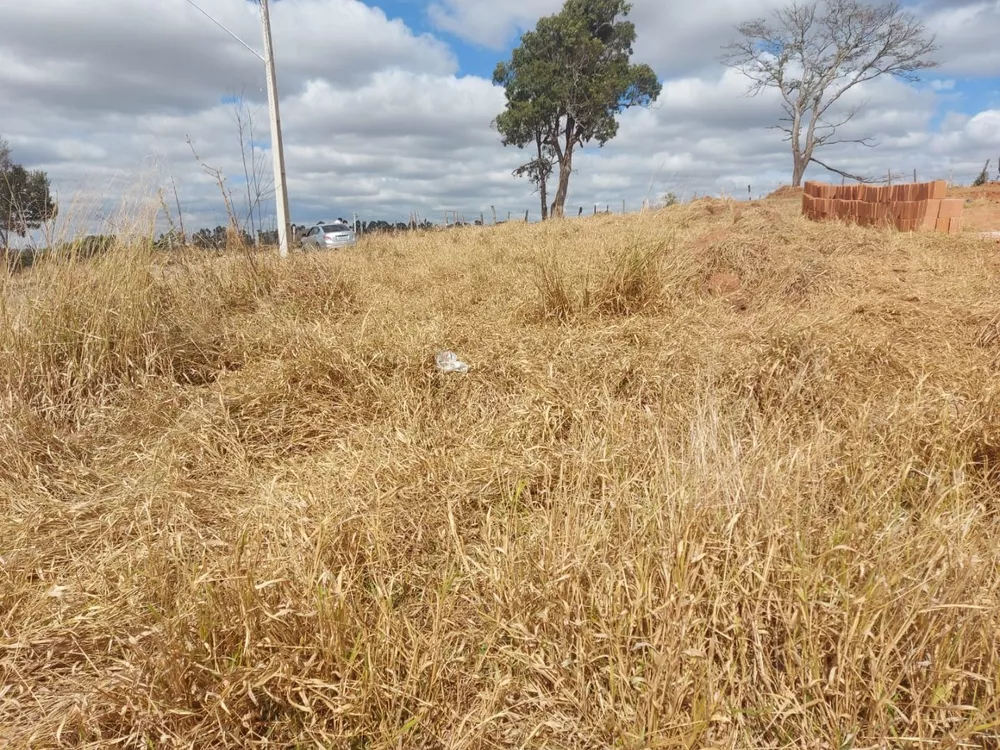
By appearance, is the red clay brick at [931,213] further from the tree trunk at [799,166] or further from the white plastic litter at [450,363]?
the tree trunk at [799,166]

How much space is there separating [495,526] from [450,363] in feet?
4.72

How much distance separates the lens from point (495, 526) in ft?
5.89

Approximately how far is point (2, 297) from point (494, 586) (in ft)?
10.6

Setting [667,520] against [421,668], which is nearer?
[421,668]

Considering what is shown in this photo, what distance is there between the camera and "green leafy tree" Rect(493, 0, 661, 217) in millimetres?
21422

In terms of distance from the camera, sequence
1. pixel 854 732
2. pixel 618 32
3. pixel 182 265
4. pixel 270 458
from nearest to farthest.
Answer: pixel 854 732 → pixel 270 458 → pixel 182 265 → pixel 618 32

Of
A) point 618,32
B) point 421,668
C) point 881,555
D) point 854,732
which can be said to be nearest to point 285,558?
point 421,668

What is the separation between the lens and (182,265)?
398 cm

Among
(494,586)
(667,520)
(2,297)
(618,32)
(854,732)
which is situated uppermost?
(618,32)

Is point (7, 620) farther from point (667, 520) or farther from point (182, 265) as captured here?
point (182, 265)

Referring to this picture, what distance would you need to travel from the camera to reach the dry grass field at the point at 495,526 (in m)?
1.17

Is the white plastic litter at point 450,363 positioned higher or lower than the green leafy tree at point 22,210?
lower

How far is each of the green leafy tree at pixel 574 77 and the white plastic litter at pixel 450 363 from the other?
18899mm

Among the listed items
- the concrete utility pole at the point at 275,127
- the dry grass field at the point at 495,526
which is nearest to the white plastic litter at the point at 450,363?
the dry grass field at the point at 495,526
